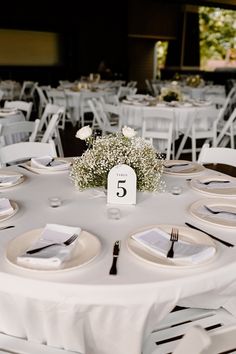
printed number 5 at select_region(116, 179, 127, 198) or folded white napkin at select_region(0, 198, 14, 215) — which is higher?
printed number 5 at select_region(116, 179, 127, 198)

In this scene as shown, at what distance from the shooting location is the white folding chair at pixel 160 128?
470 centimetres

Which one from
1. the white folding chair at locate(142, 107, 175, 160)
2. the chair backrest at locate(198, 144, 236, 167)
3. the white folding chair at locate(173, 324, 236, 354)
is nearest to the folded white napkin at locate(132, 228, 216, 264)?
the white folding chair at locate(173, 324, 236, 354)

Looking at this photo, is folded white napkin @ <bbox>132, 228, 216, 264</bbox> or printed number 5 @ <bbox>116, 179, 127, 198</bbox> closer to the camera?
folded white napkin @ <bbox>132, 228, 216, 264</bbox>

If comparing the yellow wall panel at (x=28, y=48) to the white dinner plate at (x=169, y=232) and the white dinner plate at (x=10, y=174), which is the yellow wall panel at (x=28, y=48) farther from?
the white dinner plate at (x=169, y=232)

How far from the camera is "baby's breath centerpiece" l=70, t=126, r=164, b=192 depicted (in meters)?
1.90

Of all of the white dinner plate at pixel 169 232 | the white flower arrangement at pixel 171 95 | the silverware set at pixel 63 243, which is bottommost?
the white dinner plate at pixel 169 232

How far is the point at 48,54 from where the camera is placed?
1444 cm

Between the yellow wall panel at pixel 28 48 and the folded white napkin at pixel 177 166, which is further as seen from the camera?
the yellow wall panel at pixel 28 48

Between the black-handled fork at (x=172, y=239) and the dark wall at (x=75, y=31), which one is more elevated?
the dark wall at (x=75, y=31)

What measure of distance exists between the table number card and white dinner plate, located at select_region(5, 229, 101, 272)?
0.35 meters

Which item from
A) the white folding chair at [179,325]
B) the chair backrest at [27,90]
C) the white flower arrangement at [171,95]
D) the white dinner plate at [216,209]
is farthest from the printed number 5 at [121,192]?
the chair backrest at [27,90]

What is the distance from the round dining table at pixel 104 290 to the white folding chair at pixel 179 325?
0.06 meters

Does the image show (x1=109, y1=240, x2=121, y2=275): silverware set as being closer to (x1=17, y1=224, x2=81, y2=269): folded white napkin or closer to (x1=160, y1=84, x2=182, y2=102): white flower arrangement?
(x1=17, y1=224, x2=81, y2=269): folded white napkin

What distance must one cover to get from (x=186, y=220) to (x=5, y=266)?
756mm
